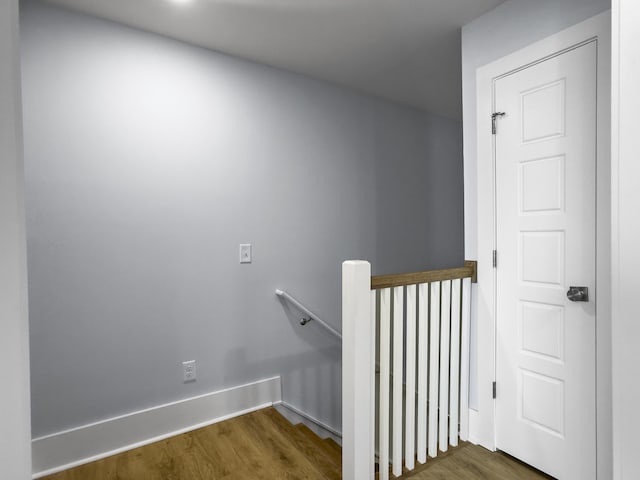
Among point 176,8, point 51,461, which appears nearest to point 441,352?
point 51,461

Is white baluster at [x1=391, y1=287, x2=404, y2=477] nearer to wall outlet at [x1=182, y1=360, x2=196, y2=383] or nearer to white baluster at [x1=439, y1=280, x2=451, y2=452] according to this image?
white baluster at [x1=439, y1=280, x2=451, y2=452]

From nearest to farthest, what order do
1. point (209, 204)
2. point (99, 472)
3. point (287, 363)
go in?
1. point (99, 472)
2. point (209, 204)
3. point (287, 363)

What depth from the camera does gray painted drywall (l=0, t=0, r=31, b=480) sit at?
1.82 feet

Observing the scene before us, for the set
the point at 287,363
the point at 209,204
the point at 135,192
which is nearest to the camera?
the point at 135,192

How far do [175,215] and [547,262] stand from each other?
6.75ft

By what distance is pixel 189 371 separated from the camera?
219cm

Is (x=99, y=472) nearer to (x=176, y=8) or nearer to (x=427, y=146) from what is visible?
(x=176, y=8)

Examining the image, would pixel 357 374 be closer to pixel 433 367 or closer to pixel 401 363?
pixel 401 363

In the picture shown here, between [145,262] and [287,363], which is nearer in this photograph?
[145,262]

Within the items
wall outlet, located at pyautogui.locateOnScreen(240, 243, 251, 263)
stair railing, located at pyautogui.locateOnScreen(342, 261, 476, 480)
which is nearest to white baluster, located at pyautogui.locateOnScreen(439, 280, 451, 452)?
stair railing, located at pyautogui.locateOnScreen(342, 261, 476, 480)

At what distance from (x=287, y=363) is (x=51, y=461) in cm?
141

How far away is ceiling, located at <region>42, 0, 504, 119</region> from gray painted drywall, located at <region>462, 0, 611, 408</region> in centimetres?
9

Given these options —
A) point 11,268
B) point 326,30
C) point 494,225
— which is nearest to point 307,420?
point 494,225

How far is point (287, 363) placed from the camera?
259cm
